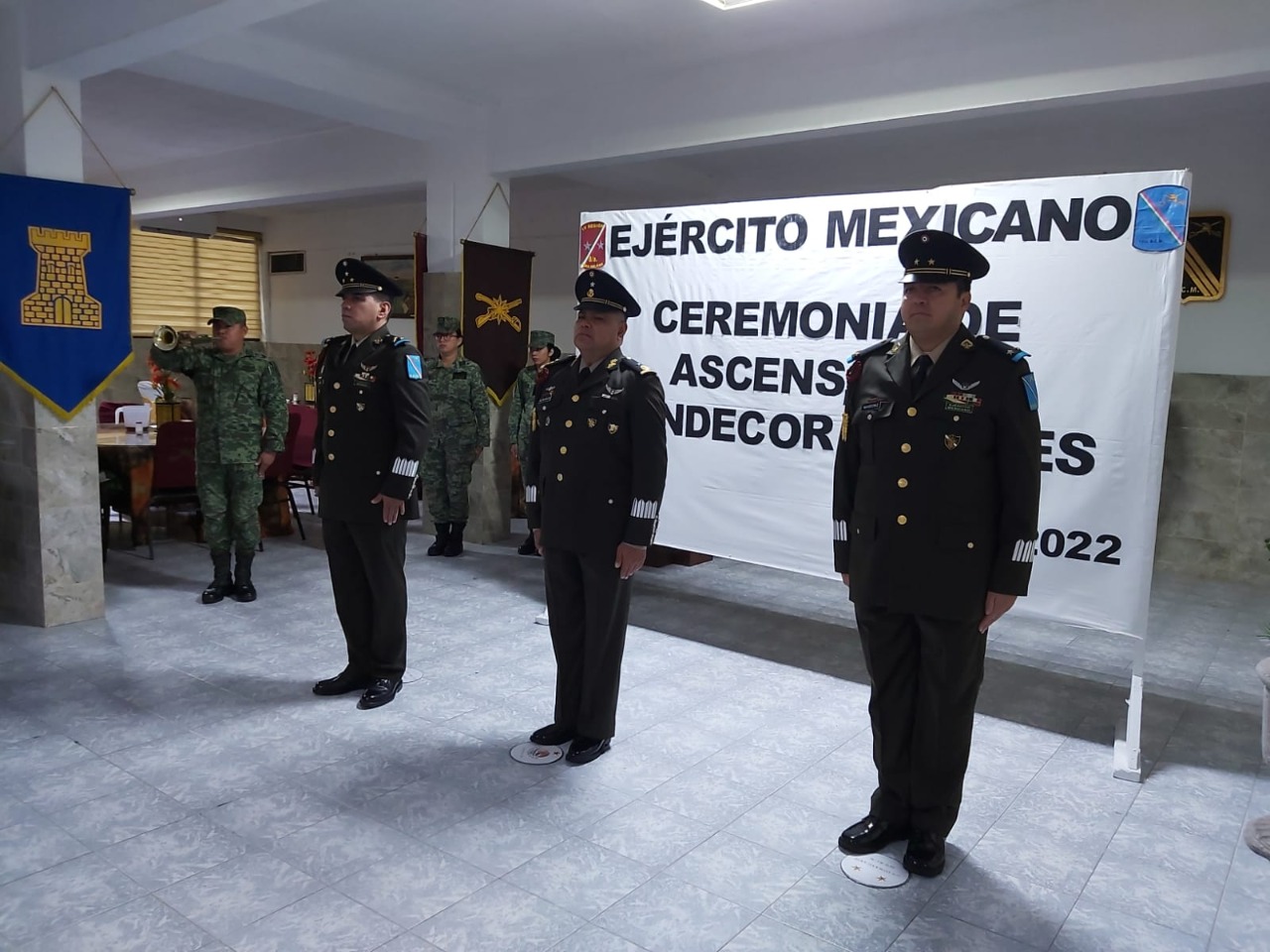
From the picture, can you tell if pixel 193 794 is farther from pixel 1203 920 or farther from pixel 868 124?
pixel 868 124

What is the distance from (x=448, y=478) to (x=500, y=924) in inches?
175

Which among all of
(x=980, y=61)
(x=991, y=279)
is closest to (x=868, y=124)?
(x=980, y=61)

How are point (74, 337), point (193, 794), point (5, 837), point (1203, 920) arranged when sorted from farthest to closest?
point (74, 337), point (193, 794), point (5, 837), point (1203, 920)

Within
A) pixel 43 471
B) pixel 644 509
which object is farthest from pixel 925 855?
pixel 43 471

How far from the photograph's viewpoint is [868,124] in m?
4.74

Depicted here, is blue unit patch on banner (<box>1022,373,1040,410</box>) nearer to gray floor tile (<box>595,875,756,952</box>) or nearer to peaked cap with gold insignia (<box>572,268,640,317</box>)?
peaked cap with gold insignia (<box>572,268,640,317</box>)

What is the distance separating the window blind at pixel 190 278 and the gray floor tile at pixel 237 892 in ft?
32.1

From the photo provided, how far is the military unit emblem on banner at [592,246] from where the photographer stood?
490 centimetres

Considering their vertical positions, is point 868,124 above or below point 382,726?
above

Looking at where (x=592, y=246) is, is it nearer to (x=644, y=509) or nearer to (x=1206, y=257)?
(x=644, y=509)

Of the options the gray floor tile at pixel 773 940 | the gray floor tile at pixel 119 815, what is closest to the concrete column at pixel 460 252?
the gray floor tile at pixel 119 815

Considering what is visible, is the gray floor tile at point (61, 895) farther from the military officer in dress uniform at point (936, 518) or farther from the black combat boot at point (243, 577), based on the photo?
the black combat boot at point (243, 577)

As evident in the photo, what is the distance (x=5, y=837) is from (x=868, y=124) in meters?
4.57

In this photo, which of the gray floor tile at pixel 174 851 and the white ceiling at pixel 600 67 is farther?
the white ceiling at pixel 600 67
